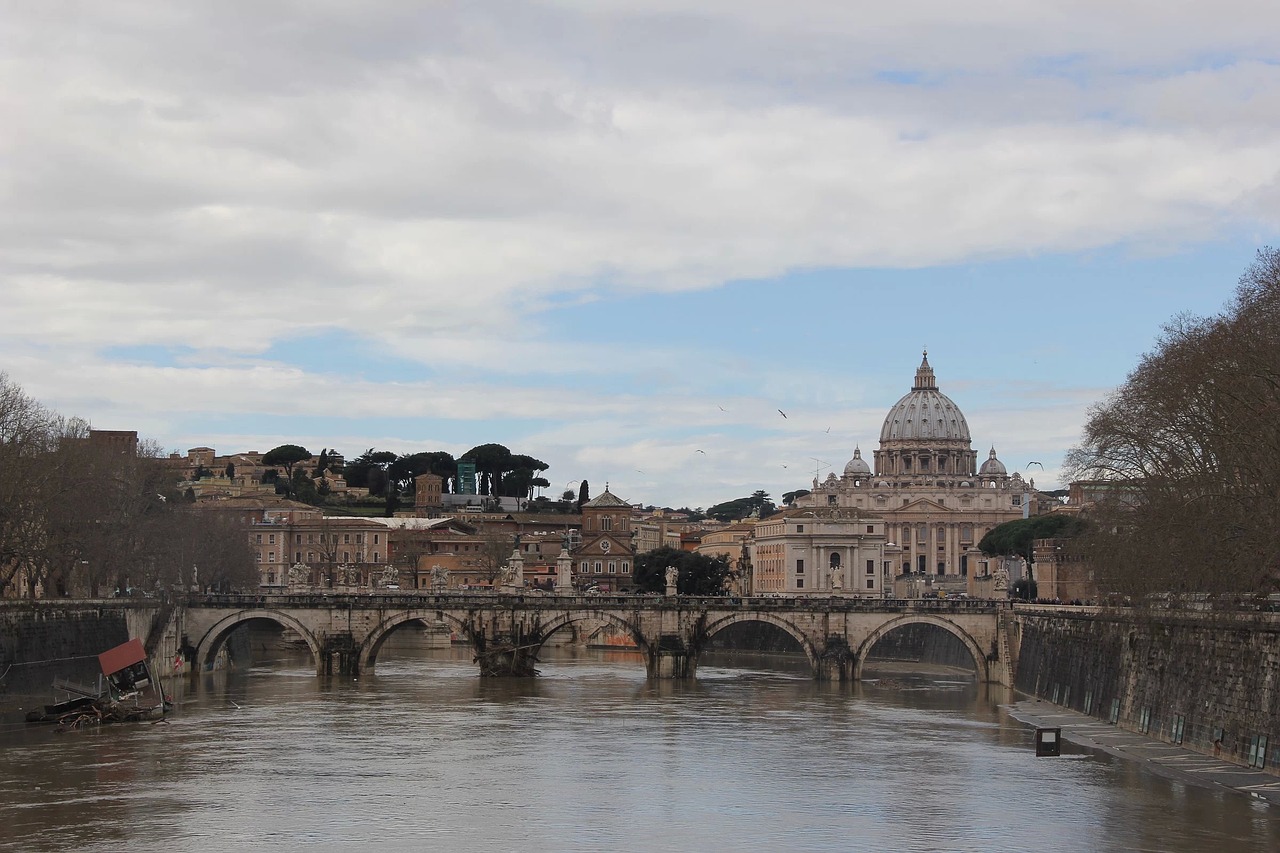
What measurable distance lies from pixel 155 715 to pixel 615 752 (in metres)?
15.9

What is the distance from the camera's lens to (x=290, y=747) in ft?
173

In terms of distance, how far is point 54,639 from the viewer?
2530 inches

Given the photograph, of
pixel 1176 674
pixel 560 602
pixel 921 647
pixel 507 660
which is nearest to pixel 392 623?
pixel 507 660

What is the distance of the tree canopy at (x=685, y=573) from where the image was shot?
126 metres

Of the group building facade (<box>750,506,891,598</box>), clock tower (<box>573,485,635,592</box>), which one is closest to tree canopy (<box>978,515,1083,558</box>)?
building facade (<box>750,506,891,598</box>)

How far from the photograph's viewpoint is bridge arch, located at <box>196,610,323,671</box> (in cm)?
8062

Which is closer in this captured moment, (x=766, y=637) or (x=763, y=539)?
(x=766, y=637)

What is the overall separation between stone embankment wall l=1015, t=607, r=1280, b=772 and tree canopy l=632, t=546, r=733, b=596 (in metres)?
57.2

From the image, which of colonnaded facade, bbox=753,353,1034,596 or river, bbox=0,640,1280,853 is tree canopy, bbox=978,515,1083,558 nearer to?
colonnaded facade, bbox=753,353,1034,596

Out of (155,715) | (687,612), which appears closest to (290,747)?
(155,715)

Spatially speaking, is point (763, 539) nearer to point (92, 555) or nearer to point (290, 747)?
point (92, 555)

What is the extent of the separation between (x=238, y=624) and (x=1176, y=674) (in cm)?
4427

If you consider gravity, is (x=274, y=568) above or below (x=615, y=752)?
above

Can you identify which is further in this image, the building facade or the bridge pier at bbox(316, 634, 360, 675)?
the building facade
